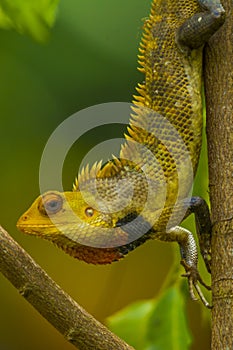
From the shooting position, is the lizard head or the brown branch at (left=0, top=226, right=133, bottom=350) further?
the lizard head

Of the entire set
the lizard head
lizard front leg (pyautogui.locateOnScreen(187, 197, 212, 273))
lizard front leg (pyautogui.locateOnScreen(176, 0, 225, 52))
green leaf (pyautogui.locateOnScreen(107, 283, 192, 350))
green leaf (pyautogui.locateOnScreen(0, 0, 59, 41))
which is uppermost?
green leaf (pyautogui.locateOnScreen(0, 0, 59, 41))

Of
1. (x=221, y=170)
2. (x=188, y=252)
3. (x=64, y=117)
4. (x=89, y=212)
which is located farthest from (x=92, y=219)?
(x=64, y=117)

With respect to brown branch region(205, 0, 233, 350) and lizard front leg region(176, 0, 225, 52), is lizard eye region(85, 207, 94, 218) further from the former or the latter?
lizard front leg region(176, 0, 225, 52)

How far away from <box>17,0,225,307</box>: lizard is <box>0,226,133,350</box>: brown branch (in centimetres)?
40

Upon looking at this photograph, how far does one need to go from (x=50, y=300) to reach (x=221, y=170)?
0.52 meters

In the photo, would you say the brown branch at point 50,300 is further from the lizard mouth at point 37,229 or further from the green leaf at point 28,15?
the green leaf at point 28,15

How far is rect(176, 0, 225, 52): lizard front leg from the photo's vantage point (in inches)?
81.1

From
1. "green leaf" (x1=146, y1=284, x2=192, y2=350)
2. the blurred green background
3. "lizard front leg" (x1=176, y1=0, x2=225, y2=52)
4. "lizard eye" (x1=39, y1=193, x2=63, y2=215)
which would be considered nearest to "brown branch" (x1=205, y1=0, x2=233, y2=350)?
"lizard front leg" (x1=176, y1=0, x2=225, y2=52)

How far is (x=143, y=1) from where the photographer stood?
123 inches

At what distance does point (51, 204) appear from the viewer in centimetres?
203

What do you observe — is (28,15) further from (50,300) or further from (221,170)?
→ (50,300)

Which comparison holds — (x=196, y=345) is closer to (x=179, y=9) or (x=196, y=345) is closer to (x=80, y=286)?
(x=80, y=286)

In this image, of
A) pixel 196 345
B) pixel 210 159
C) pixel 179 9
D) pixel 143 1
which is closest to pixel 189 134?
pixel 210 159

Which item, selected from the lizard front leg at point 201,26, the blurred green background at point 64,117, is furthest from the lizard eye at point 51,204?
the blurred green background at point 64,117
